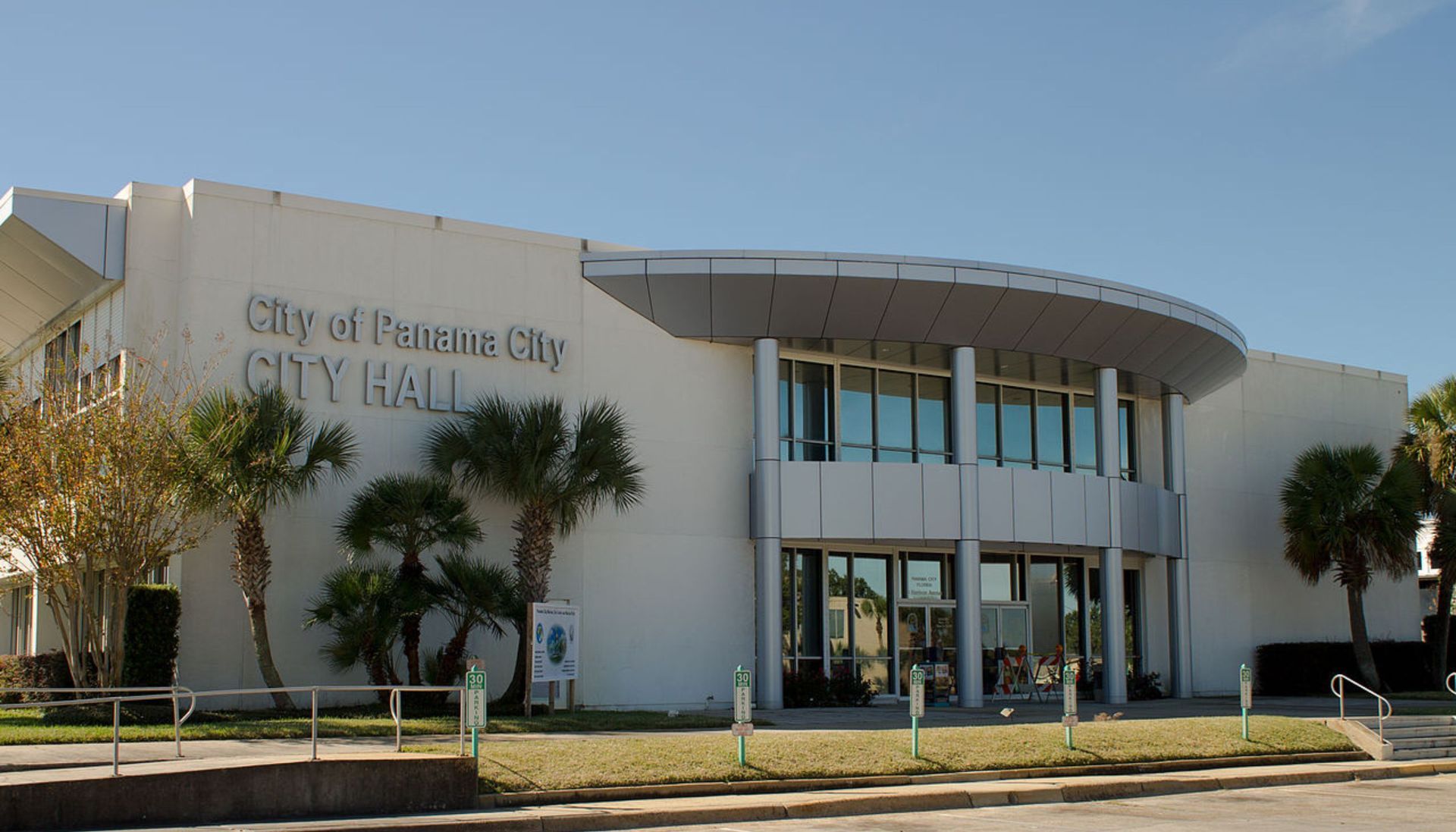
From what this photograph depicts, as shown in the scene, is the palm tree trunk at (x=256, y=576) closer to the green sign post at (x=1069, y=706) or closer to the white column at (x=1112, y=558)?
the green sign post at (x=1069, y=706)

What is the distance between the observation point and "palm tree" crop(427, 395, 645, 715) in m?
24.5

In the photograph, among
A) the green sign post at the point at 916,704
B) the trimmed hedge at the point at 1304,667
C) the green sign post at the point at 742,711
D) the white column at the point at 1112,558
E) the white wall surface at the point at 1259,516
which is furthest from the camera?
→ the white wall surface at the point at 1259,516

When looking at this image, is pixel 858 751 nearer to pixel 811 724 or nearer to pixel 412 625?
pixel 811 724

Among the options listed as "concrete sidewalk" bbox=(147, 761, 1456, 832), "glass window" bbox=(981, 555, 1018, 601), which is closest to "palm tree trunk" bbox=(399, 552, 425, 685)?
"concrete sidewalk" bbox=(147, 761, 1456, 832)

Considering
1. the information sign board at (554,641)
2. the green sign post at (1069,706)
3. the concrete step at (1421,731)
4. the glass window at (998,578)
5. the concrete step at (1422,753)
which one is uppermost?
the glass window at (998,578)

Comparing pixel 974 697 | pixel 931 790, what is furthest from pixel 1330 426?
pixel 931 790

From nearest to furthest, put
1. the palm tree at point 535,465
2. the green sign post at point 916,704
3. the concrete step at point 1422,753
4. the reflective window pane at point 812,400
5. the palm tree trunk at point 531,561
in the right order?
the green sign post at point 916,704
the concrete step at point 1422,753
the palm tree trunk at point 531,561
the palm tree at point 535,465
the reflective window pane at point 812,400

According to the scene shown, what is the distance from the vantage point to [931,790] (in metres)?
15.5

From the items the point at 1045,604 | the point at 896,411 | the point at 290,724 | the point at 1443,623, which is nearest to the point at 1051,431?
the point at 1045,604

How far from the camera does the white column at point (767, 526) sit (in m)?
27.4

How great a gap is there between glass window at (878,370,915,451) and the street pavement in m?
14.9

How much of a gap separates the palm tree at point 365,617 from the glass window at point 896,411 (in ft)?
40.2

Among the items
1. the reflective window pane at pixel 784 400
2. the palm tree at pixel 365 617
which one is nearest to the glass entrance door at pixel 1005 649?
the reflective window pane at pixel 784 400

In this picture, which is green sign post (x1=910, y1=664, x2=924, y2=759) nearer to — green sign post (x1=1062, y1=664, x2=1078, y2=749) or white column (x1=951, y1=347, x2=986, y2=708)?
green sign post (x1=1062, y1=664, x2=1078, y2=749)
